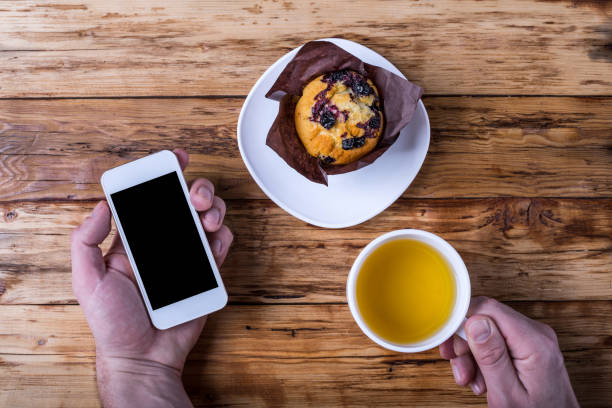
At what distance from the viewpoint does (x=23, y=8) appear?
50.1 inches

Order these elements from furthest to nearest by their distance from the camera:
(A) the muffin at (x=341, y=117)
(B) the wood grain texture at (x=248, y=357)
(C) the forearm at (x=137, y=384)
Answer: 1. (B) the wood grain texture at (x=248, y=357)
2. (C) the forearm at (x=137, y=384)
3. (A) the muffin at (x=341, y=117)

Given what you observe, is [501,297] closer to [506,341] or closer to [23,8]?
[506,341]

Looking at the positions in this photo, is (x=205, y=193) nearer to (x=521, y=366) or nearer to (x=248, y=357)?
(x=248, y=357)

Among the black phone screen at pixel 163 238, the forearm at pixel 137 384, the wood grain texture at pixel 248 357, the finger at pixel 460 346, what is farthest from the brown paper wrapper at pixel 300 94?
the forearm at pixel 137 384

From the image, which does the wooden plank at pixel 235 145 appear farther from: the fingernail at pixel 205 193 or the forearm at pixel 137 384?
the forearm at pixel 137 384

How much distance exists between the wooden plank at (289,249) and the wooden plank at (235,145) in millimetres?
45

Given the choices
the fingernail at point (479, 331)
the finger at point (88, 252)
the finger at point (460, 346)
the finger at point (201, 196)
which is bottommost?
the finger at point (460, 346)

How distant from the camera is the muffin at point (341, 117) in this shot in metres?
1.03

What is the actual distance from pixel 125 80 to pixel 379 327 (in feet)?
3.21

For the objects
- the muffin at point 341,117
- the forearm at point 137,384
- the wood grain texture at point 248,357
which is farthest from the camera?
the wood grain texture at point 248,357

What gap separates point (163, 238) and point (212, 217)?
0.14 m

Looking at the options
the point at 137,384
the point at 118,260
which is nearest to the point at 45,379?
the point at 137,384

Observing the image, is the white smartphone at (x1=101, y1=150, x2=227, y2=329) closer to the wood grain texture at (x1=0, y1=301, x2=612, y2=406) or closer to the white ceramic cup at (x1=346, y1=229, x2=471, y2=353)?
the wood grain texture at (x1=0, y1=301, x2=612, y2=406)

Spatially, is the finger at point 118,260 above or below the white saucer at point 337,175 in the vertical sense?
below
